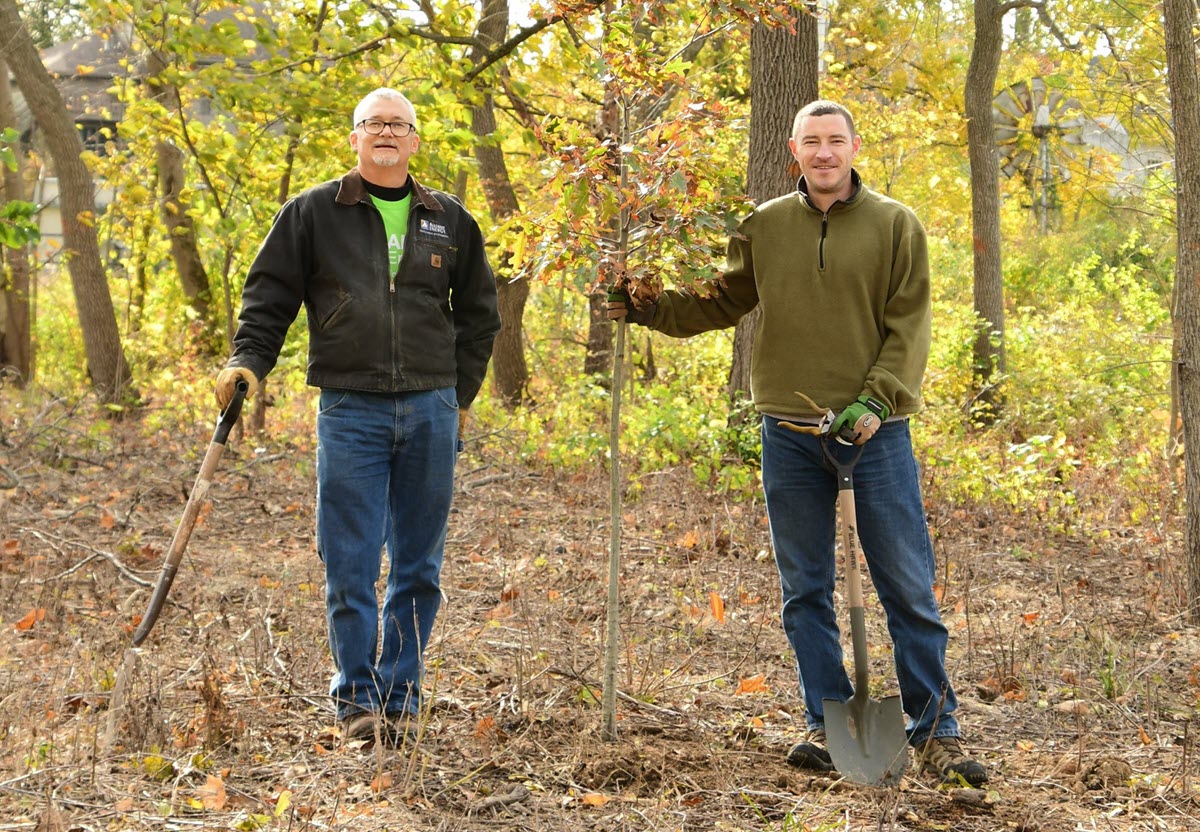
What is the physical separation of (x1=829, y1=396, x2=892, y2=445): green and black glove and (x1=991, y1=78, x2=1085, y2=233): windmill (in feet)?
33.6

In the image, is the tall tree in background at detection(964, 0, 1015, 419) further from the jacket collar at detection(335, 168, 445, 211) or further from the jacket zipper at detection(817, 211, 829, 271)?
the jacket collar at detection(335, 168, 445, 211)

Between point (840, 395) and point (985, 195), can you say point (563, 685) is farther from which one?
point (985, 195)

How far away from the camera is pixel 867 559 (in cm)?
412

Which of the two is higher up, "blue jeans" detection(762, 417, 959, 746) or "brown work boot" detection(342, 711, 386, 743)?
"blue jeans" detection(762, 417, 959, 746)

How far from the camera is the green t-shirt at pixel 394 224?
436 centimetres

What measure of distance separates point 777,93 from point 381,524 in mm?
5397

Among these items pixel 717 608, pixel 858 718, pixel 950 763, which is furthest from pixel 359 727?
pixel 717 608

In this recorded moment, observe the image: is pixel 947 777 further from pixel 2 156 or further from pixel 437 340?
pixel 2 156

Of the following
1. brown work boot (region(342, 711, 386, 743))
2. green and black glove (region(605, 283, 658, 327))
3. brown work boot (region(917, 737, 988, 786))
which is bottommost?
brown work boot (region(917, 737, 988, 786))

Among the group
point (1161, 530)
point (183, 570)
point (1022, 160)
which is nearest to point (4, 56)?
point (183, 570)

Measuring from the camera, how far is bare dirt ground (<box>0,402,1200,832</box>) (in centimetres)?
373

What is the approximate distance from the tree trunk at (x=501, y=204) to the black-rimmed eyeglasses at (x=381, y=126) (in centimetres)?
652

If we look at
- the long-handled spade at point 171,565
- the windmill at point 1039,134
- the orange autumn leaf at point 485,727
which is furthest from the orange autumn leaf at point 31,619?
the windmill at point 1039,134

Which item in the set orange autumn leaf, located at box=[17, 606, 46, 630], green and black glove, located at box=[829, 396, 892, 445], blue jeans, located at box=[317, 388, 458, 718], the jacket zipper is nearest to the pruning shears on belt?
green and black glove, located at box=[829, 396, 892, 445]
